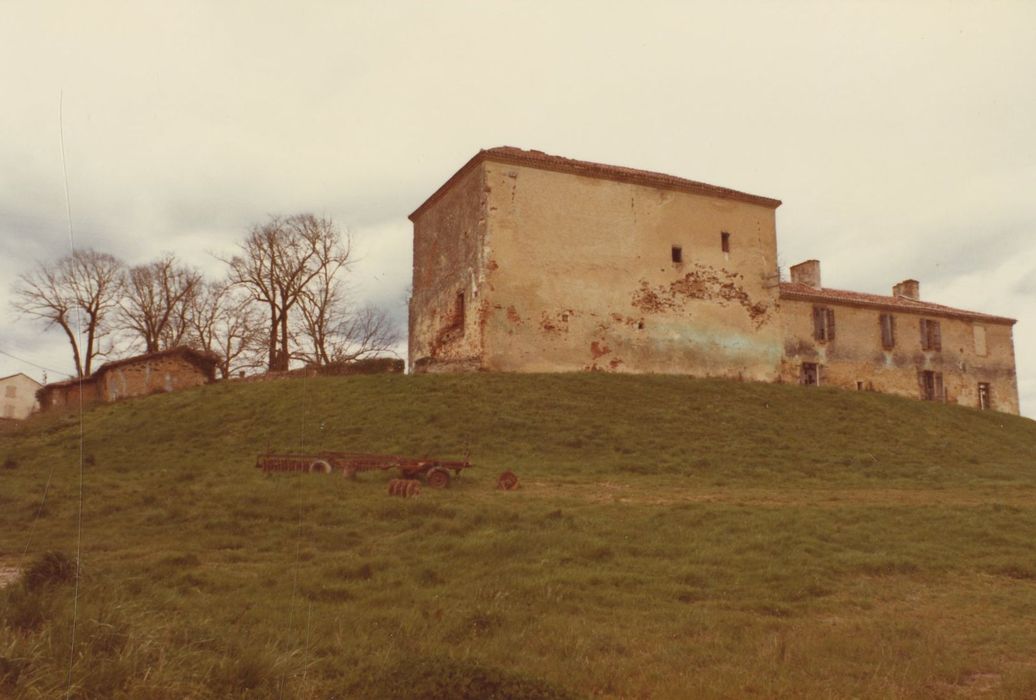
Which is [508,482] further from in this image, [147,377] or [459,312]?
[147,377]

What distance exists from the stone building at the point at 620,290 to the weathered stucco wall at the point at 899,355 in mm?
90

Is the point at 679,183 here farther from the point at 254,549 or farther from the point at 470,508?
the point at 254,549

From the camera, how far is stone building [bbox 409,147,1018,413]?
27.4 meters

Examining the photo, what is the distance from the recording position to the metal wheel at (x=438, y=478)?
14438mm

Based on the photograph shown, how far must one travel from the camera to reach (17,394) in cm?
6556

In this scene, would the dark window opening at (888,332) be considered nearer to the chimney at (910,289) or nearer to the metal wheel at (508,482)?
the chimney at (910,289)

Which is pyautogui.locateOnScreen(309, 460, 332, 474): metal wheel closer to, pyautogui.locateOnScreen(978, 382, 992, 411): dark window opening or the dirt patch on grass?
the dirt patch on grass

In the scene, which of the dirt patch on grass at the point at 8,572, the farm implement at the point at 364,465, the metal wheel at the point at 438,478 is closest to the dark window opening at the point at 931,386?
the farm implement at the point at 364,465

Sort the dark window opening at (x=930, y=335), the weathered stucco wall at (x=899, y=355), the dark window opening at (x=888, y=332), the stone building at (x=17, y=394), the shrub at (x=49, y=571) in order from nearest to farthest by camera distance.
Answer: the shrub at (x=49, y=571)
the weathered stucco wall at (x=899, y=355)
the dark window opening at (x=888, y=332)
the dark window opening at (x=930, y=335)
the stone building at (x=17, y=394)

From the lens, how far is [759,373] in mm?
30969

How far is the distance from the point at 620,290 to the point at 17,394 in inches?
2366

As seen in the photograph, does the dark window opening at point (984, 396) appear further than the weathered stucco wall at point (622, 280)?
Yes

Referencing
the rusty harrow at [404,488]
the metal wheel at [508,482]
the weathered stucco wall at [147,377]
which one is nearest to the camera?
the rusty harrow at [404,488]

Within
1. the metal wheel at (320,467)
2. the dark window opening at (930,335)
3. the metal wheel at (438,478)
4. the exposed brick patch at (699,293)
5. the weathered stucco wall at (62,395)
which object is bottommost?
the metal wheel at (438,478)
